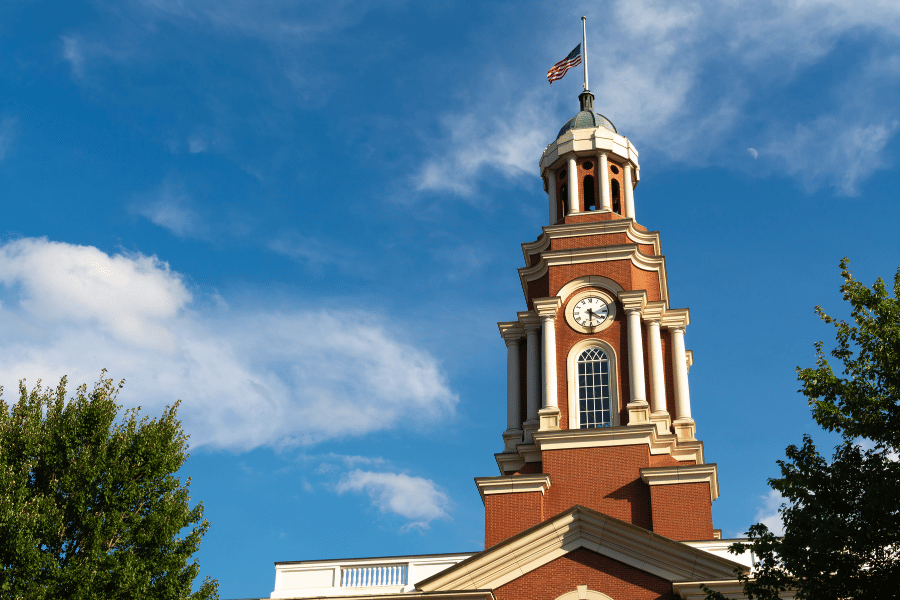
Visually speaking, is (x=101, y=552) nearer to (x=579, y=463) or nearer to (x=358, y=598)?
(x=358, y=598)

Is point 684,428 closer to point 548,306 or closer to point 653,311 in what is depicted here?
point 653,311

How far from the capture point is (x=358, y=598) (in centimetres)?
2295

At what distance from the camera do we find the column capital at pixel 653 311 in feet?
100

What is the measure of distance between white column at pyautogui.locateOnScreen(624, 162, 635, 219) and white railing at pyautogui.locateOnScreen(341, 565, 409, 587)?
16.1m

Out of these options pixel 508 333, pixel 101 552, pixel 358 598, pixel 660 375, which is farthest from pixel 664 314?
pixel 101 552

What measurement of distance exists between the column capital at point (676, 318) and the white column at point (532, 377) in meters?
4.39

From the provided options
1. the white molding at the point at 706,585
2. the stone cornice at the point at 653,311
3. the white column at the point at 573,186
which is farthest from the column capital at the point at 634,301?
the white molding at the point at 706,585

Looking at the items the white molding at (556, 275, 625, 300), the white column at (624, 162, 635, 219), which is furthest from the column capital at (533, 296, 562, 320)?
the white column at (624, 162, 635, 219)

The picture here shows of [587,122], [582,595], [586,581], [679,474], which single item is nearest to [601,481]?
[679,474]

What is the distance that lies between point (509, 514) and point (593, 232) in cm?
1079

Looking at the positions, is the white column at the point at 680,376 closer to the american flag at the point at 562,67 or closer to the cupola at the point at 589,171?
the cupola at the point at 589,171

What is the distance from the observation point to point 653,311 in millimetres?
30609

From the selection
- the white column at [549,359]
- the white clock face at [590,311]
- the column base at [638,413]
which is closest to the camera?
the column base at [638,413]

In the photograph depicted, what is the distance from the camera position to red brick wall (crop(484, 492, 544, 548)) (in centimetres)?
2683
